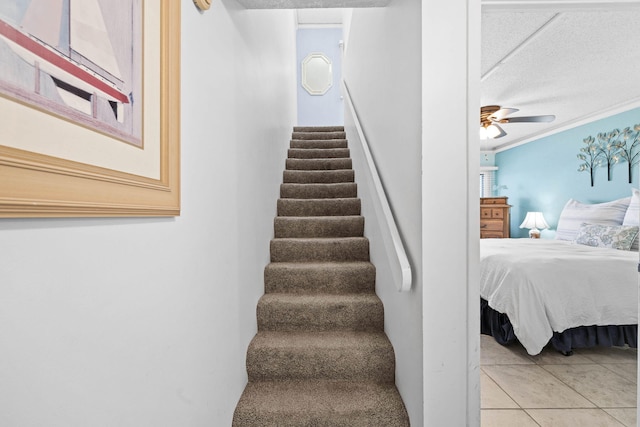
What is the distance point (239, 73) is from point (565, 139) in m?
5.15

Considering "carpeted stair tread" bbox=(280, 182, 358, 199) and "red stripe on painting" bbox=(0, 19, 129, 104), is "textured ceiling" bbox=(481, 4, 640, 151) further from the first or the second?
"carpeted stair tread" bbox=(280, 182, 358, 199)

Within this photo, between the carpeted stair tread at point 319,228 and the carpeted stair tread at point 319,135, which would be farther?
the carpeted stair tread at point 319,135

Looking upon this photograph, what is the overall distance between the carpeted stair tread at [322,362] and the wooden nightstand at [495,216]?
4.90 m

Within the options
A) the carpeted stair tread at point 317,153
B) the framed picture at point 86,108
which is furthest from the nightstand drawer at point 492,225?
the framed picture at point 86,108

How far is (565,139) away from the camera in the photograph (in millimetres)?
4508

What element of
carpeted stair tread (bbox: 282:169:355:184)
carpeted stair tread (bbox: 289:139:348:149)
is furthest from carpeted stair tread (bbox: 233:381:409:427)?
carpeted stair tread (bbox: 289:139:348:149)

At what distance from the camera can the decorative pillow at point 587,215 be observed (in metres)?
3.42

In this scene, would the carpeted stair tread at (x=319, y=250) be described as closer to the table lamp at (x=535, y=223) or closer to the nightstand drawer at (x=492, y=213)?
the table lamp at (x=535, y=223)

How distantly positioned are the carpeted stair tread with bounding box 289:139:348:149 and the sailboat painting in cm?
310

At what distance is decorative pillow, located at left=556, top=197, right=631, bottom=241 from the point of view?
3.42 meters

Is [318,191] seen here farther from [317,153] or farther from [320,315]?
[320,315]

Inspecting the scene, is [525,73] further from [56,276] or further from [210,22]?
[56,276]

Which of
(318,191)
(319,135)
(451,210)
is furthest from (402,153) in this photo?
(319,135)

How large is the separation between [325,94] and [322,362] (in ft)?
16.4
